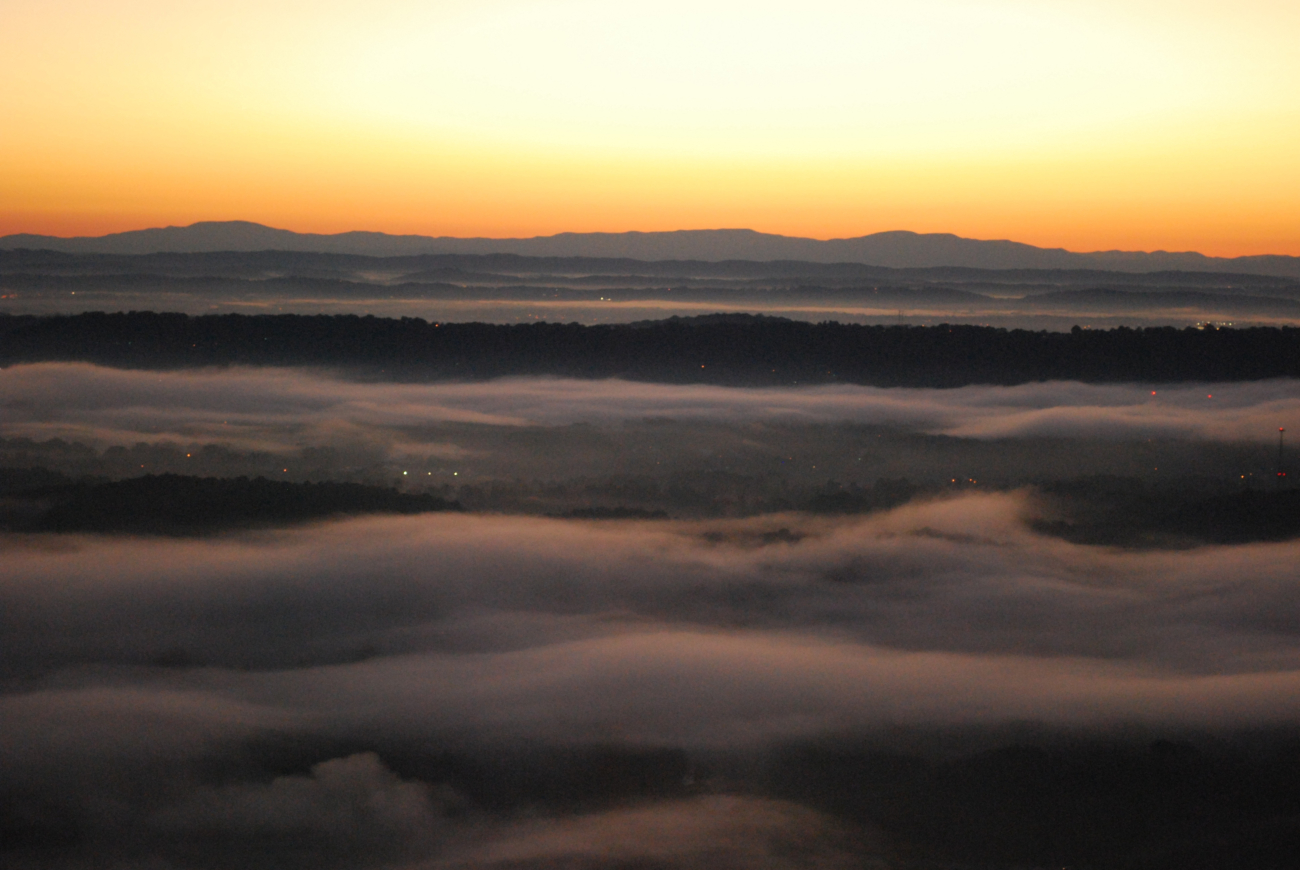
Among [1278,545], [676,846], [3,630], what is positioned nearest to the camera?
[676,846]

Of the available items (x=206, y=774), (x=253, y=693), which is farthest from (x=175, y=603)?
(x=206, y=774)

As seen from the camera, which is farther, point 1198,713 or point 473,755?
point 1198,713

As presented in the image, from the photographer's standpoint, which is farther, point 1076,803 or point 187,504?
point 187,504

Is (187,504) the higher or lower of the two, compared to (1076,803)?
higher

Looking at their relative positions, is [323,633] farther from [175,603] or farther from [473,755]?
[473,755]

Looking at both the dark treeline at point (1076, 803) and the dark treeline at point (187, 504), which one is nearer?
the dark treeline at point (1076, 803)

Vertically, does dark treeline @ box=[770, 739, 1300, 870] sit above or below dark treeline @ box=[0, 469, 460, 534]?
below

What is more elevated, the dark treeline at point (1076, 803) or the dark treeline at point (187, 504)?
the dark treeline at point (187, 504)

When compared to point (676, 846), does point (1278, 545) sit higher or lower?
higher
